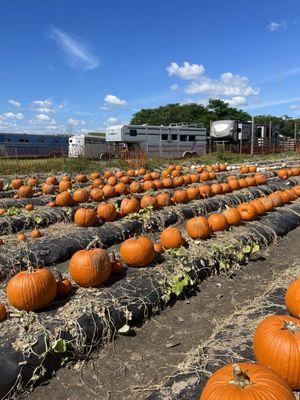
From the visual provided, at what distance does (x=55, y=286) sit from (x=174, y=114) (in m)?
70.2

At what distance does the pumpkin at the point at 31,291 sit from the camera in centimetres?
407

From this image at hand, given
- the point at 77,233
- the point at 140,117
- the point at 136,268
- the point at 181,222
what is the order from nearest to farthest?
the point at 136,268, the point at 77,233, the point at 181,222, the point at 140,117

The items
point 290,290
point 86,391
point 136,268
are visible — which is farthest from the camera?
point 136,268

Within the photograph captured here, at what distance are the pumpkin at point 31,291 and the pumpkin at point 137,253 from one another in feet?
4.53

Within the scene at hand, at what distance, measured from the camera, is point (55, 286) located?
433 cm

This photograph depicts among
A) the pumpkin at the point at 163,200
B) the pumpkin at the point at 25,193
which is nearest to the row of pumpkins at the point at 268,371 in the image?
the pumpkin at the point at 163,200

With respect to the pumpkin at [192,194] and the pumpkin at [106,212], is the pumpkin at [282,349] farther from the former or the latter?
the pumpkin at [192,194]

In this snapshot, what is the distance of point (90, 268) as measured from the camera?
15.2 ft

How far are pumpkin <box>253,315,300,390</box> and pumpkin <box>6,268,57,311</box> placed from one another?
8.00 ft

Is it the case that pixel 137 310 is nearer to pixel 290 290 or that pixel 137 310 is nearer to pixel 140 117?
pixel 290 290

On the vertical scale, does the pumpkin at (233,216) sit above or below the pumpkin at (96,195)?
below

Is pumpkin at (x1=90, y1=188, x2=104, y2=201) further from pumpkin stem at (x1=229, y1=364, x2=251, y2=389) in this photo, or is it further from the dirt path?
pumpkin stem at (x1=229, y1=364, x2=251, y2=389)

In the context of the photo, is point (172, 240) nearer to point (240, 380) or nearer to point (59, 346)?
point (59, 346)

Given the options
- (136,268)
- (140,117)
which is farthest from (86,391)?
(140,117)
